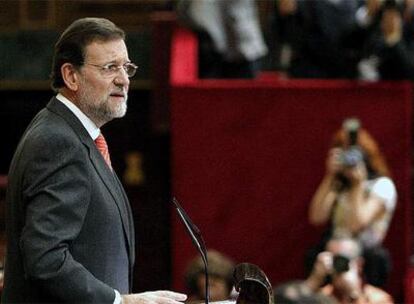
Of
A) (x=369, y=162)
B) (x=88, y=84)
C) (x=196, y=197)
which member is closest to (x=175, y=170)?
(x=196, y=197)

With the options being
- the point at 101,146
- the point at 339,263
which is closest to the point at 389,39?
the point at 339,263

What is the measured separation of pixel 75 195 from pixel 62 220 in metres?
0.07

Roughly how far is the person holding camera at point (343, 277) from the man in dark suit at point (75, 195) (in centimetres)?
206

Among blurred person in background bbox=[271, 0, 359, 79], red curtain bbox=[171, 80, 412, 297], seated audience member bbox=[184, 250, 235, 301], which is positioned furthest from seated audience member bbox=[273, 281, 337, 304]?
blurred person in background bbox=[271, 0, 359, 79]

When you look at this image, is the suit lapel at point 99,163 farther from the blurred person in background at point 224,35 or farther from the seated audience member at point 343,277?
the blurred person in background at point 224,35

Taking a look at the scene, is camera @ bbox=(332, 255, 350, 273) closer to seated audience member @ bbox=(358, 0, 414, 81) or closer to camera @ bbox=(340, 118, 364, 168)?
camera @ bbox=(340, 118, 364, 168)

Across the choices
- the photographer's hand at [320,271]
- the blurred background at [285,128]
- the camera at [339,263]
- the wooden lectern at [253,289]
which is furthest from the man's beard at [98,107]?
the blurred background at [285,128]

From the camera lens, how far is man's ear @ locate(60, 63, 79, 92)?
3.11m

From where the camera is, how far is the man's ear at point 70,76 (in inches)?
122

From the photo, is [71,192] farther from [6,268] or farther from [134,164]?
[134,164]

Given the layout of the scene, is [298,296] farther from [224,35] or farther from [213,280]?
[224,35]

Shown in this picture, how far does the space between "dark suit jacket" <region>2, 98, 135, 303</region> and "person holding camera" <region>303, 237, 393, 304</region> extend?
81.5 inches

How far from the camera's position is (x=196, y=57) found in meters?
7.41

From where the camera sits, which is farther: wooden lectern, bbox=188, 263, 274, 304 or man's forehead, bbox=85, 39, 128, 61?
man's forehead, bbox=85, 39, 128, 61
